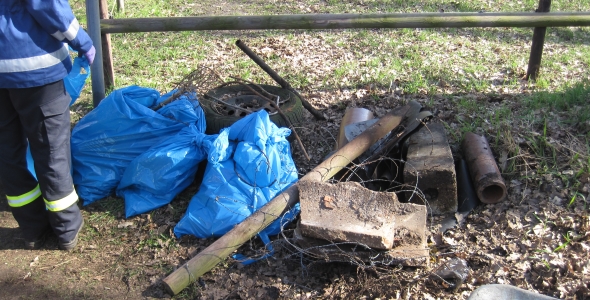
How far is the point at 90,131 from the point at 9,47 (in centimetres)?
126

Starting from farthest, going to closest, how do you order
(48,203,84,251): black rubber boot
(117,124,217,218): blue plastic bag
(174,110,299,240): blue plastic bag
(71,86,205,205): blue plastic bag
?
(71,86,205,205): blue plastic bag
(117,124,217,218): blue plastic bag
(174,110,299,240): blue plastic bag
(48,203,84,251): black rubber boot

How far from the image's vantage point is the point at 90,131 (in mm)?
4477

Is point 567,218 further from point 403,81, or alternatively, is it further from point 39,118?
point 39,118

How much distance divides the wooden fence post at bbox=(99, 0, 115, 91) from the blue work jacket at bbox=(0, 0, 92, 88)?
2.10 meters

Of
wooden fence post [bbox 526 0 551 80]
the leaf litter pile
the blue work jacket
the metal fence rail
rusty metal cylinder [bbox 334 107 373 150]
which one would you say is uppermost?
the blue work jacket

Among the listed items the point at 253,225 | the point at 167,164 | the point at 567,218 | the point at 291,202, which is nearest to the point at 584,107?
the point at 567,218

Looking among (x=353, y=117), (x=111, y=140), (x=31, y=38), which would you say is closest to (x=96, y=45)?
(x=111, y=140)

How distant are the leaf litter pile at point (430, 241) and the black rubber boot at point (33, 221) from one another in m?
0.08

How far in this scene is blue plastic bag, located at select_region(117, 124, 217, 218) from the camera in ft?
13.9

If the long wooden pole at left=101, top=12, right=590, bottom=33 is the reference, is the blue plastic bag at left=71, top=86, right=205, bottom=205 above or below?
below

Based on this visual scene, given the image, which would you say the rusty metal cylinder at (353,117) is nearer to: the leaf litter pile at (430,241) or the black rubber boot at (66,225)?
the leaf litter pile at (430,241)

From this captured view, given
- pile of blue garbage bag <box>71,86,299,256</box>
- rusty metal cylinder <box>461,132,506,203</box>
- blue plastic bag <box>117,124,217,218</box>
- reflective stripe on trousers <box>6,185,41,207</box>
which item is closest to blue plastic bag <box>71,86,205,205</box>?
pile of blue garbage bag <box>71,86,299,256</box>

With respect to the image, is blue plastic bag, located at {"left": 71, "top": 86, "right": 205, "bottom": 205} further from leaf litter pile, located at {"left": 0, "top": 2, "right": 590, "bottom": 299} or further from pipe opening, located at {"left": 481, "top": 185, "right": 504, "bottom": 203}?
pipe opening, located at {"left": 481, "top": 185, "right": 504, "bottom": 203}

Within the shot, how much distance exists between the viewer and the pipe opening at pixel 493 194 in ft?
13.3
